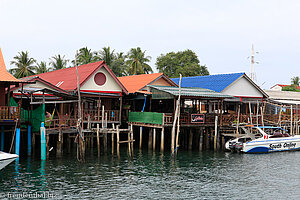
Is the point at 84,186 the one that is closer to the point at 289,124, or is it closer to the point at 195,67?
the point at 289,124

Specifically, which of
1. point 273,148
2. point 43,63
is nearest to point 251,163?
point 273,148

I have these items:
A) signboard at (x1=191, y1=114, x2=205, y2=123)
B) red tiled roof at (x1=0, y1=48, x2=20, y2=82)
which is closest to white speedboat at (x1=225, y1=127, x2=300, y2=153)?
signboard at (x1=191, y1=114, x2=205, y2=123)

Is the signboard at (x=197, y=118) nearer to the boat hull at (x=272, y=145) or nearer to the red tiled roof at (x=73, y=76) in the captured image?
the boat hull at (x=272, y=145)

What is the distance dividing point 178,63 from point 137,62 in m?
12.8

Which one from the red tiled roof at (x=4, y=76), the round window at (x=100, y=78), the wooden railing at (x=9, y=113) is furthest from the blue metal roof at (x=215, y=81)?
the wooden railing at (x=9, y=113)

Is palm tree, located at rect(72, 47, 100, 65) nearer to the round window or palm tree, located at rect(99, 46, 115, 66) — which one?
palm tree, located at rect(99, 46, 115, 66)

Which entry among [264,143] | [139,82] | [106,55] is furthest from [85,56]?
[264,143]

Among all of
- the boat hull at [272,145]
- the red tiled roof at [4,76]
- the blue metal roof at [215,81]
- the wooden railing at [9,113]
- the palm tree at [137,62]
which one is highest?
the palm tree at [137,62]

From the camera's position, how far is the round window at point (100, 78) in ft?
100

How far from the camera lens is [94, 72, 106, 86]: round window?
30.5m

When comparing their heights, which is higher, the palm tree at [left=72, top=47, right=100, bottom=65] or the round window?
the palm tree at [left=72, top=47, right=100, bottom=65]

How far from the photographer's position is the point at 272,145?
101 feet

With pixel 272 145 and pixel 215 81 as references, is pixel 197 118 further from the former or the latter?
pixel 215 81

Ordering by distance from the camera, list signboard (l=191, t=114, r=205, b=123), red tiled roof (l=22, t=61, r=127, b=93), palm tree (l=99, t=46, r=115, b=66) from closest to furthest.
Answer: signboard (l=191, t=114, r=205, b=123), red tiled roof (l=22, t=61, r=127, b=93), palm tree (l=99, t=46, r=115, b=66)
